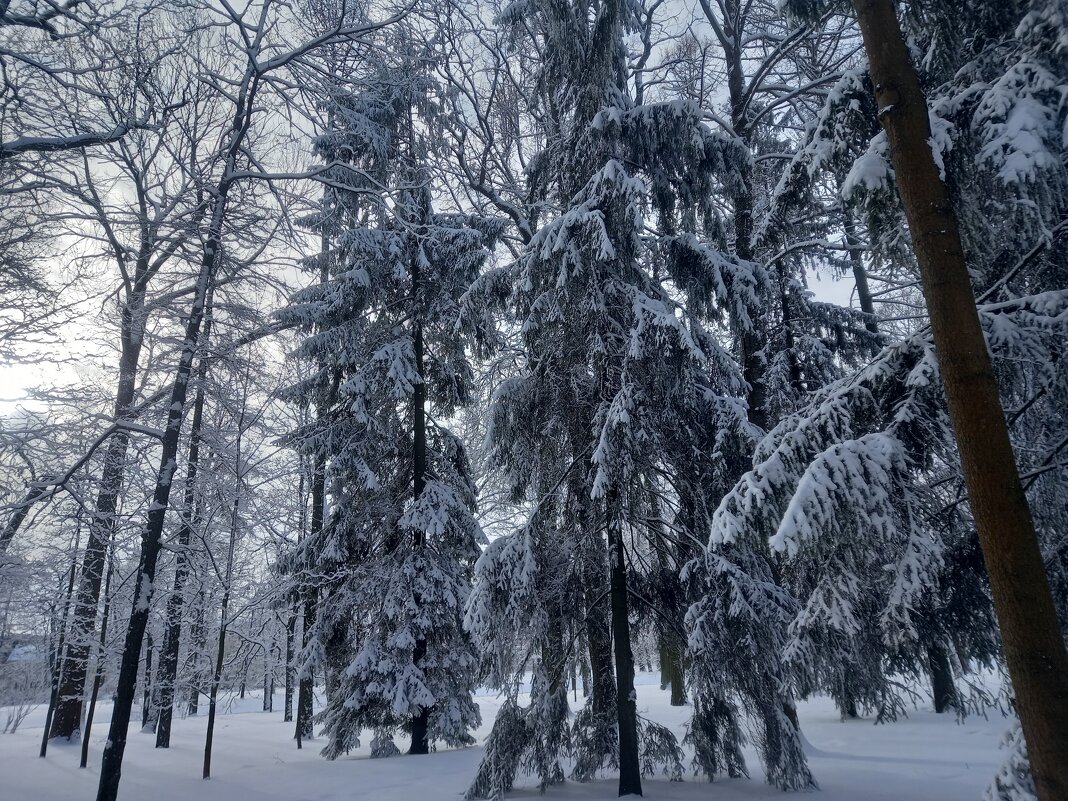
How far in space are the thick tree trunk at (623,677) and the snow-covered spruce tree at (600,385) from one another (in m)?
0.02

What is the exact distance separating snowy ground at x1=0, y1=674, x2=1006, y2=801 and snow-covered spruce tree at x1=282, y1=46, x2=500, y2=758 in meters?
1.23

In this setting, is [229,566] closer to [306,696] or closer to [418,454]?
[306,696]

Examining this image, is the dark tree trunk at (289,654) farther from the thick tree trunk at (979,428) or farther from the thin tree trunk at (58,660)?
the thick tree trunk at (979,428)

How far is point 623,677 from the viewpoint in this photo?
756 centimetres

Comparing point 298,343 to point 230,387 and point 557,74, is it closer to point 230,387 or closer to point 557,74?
point 230,387

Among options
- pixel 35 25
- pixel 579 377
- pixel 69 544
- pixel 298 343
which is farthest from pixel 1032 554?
pixel 69 544

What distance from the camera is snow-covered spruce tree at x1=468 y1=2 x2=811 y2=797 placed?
7.68 meters

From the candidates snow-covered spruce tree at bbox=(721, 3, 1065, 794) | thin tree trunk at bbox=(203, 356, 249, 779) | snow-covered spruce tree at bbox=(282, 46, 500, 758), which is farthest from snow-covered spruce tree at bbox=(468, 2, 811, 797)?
thin tree trunk at bbox=(203, 356, 249, 779)

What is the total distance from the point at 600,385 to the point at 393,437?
686 cm

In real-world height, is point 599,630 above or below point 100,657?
above

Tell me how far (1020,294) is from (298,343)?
1309 cm

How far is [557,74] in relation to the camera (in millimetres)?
9531

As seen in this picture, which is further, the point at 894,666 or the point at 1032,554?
the point at 894,666

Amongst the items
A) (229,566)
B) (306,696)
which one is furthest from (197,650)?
(306,696)
